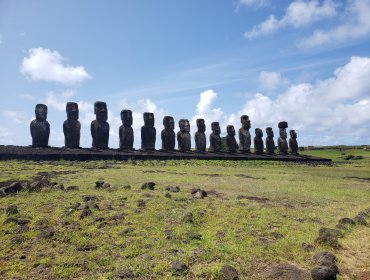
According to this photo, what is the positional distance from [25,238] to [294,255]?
4110 millimetres

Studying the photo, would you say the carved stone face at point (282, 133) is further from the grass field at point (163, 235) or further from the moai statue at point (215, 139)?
the grass field at point (163, 235)

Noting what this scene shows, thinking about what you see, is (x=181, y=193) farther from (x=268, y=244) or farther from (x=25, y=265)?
(x=25, y=265)

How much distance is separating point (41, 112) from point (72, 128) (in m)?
2.30

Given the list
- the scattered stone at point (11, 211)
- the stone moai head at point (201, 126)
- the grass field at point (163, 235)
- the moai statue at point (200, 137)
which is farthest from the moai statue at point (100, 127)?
the scattered stone at point (11, 211)

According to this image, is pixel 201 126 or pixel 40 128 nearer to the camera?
pixel 40 128

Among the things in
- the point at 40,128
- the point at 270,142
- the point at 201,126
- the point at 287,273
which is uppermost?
the point at 201,126

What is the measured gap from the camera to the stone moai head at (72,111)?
26.8 m

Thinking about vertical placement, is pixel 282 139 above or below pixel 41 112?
below

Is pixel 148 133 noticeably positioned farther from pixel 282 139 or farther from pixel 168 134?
pixel 282 139

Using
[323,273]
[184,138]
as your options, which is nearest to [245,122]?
[184,138]

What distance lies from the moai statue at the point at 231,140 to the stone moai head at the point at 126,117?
10.5 meters

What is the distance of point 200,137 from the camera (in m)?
34.3

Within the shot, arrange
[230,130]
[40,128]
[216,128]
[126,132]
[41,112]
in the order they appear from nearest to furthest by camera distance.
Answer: [40,128]
[41,112]
[126,132]
[216,128]
[230,130]

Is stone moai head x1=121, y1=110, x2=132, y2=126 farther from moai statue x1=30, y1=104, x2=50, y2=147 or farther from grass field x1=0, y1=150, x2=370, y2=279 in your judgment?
grass field x1=0, y1=150, x2=370, y2=279
